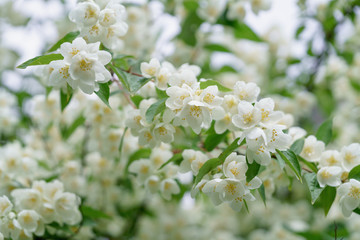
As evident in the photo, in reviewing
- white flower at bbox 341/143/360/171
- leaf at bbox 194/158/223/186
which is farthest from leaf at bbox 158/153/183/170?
white flower at bbox 341/143/360/171

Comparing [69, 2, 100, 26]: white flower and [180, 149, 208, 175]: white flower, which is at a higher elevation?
[69, 2, 100, 26]: white flower

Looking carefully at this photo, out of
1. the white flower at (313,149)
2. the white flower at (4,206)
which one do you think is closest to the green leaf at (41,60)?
the white flower at (4,206)

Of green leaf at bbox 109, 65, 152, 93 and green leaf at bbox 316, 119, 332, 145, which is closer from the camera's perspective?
green leaf at bbox 109, 65, 152, 93

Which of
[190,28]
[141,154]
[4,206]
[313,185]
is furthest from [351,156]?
[190,28]

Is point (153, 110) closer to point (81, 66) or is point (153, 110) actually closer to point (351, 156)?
point (81, 66)

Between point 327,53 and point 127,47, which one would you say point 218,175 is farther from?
point 327,53

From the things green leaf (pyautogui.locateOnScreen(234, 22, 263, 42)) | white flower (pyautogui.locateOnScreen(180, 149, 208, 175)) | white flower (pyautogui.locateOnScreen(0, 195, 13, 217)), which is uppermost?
green leaf (pyautogui.locateOnScreen(234, 22, 263, 42))

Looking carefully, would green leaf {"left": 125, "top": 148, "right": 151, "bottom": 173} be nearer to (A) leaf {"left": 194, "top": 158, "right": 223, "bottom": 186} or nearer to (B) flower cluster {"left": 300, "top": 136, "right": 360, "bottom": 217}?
(A) leaf {"left": 194, "top": 158, "right": 223, "bottom": 186}
